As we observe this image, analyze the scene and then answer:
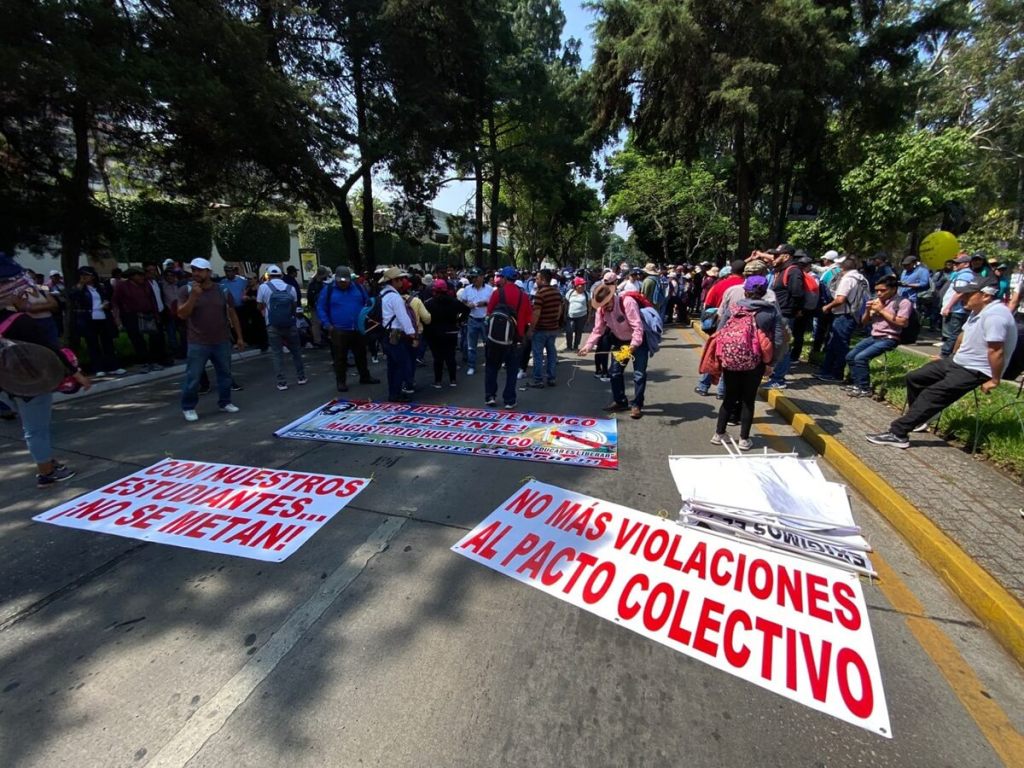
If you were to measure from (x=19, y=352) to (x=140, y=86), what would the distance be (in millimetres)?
5352

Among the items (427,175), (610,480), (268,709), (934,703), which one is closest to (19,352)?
(268,709)

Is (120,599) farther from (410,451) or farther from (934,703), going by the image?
(934,703)

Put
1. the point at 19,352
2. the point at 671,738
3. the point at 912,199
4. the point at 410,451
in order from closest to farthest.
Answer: the point at 671,738
the point at 19,352
the point at 410,451
the point at 912,199

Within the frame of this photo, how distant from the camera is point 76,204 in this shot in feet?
29.6

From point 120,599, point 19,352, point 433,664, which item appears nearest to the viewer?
point 433,664

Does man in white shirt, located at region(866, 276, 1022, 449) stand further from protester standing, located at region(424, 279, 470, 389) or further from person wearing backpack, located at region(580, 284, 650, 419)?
protester standing, located at region(424, 279, 470, 389)

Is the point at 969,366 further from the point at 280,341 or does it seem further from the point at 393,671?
the point at 280,341

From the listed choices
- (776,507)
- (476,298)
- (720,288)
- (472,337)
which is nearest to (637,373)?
(720,288)

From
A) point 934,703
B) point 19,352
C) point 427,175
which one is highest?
point 427,175

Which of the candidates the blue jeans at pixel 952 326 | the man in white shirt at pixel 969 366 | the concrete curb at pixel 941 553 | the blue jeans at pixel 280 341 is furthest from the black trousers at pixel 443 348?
the blue jeans at pixel 952 326

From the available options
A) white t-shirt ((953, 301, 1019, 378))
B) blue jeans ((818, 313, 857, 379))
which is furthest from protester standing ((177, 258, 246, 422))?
blue jeans ((818, 313, 857, 379))

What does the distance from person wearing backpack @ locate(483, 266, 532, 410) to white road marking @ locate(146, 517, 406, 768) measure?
3.52 metres

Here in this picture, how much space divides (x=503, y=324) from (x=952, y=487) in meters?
4.57

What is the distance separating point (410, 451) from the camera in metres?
5.03
